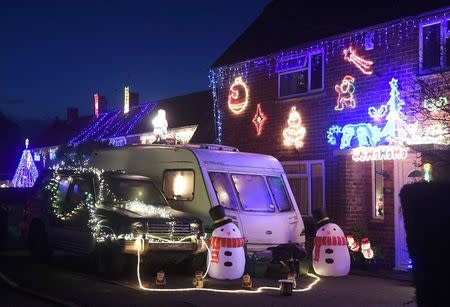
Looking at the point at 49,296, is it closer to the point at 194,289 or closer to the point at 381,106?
the point at 194,289

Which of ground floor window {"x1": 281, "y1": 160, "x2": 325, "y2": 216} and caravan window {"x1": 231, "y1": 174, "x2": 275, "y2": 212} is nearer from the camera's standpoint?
caravan window {"x1": 231, "y1": 174, "x2": 275, "y2": 212}

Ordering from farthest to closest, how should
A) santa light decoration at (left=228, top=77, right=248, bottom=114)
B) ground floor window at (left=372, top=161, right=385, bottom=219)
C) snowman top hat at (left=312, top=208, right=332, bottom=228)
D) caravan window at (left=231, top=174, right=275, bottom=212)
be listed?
santa light decoration at (left=228, top=77, right=248, bottom=114), ground floor window at (left=372, top=161, right=385, bottom=219), caravan window at (left=231, top=174, right=275, bottom=212), snowman top hat at (left=312, top=208, right=332, bottom=228)

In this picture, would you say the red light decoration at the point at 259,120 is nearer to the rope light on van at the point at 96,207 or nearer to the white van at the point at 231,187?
the white van at the point at 231,187

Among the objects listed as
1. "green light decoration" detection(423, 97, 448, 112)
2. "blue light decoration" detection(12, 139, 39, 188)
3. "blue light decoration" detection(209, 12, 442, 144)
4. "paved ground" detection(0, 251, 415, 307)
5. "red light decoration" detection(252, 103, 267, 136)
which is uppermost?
"blue light decoration" detection(209, 12, 442, 144)

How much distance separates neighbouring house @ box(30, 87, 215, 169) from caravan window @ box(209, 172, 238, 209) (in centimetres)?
688

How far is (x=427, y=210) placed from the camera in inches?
221

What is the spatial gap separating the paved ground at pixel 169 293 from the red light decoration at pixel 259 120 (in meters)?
5.47

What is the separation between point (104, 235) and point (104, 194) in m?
1.29

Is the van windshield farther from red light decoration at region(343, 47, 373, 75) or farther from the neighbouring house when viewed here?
the neighbouring house

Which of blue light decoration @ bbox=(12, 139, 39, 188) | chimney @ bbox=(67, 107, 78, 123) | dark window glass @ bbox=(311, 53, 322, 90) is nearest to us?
dark window glass @ bbox=(311, 53, 322, 90)

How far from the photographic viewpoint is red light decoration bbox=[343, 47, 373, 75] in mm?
13448

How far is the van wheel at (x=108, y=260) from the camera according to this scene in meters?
10.7

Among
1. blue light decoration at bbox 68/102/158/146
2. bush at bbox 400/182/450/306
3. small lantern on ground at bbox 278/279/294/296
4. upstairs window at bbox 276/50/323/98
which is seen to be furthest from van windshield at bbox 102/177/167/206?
blue light decoration at bbox 68/102/158/146

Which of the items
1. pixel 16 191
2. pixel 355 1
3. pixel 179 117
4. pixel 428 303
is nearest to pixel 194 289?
pixel 428 303
